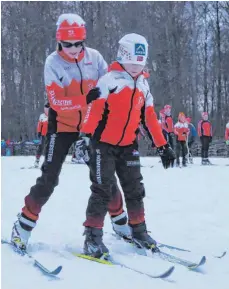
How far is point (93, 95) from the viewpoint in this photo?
390 cm

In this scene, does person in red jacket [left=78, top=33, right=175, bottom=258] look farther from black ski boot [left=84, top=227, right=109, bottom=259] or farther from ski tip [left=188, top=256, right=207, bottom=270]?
ski tip [left=188, top=256, right=207, bottom=270]

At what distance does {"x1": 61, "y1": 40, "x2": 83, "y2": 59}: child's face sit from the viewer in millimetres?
3996

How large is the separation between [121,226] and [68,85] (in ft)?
4.24

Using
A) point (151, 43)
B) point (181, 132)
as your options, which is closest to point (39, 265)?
point (181, 132)

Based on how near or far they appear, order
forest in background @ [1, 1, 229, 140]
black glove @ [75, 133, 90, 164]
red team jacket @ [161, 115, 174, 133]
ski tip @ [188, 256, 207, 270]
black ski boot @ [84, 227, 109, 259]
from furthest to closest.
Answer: forest in background @ [1, 1, 229, 140], red team jacket @ [161, 115, 174, 133], black glove @ [75, 133, 90, 164], black ski boot @ [84, 227, 109, 259], ski tip @ [188, 256, 207, 270]

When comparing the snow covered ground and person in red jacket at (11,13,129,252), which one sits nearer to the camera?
the snow covered ground

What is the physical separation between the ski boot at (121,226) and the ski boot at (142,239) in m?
0.16

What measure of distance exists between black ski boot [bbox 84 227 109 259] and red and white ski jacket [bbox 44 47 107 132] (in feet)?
2.71

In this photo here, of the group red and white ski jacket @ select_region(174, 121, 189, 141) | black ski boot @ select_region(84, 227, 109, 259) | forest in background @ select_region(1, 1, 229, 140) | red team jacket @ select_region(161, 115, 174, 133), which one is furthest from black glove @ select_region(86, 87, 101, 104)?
forest in background @ select_region(1, 1, 229, 140)

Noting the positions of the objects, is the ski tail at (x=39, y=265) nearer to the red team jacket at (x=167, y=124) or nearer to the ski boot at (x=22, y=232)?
the ski boot at (x=22, y=232)

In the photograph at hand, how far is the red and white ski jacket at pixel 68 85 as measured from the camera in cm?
396

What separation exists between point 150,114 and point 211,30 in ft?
96.9

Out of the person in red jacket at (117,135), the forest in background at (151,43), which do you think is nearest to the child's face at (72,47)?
the person in red jacket at (117,135)

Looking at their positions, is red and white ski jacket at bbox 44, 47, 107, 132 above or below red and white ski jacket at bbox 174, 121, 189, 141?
above
